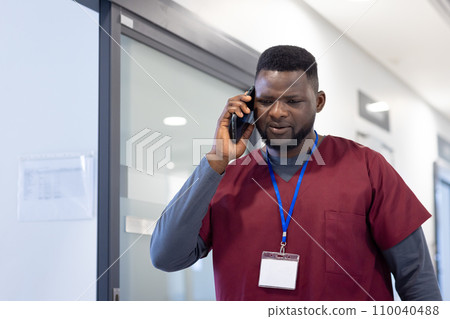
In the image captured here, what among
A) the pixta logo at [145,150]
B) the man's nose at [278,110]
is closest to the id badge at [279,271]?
the man's nose at [278,110]

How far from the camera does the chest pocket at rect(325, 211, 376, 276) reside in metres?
1.00

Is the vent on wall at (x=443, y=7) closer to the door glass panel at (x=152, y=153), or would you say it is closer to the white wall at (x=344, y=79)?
the white wall at (x=344, y=79)

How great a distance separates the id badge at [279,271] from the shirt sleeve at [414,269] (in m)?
0.16

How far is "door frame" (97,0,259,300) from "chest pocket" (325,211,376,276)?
0.74 m

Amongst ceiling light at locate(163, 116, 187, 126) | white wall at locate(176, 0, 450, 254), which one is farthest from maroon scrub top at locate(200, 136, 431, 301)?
white wall at locate(176, 0, 450, 254)

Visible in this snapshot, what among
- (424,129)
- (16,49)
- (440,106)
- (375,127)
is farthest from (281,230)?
(440,106)

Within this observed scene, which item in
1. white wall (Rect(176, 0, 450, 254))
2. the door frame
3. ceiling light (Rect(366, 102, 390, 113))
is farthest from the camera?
ceiling light (Rect(366, 102, 390, 113))

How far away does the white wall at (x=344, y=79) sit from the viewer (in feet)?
7.34

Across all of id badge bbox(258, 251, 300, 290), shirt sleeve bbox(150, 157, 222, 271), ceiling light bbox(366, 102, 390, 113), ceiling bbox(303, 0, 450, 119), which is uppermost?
ceiling bbox(303, 0, 450, 119)

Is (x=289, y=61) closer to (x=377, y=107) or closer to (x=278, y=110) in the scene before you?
(x=278, y=110)

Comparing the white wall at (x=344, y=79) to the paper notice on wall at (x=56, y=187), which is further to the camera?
the white wall at (x=344, y=79)

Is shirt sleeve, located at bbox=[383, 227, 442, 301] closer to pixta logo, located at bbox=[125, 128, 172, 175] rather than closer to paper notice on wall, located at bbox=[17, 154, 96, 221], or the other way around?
pixta logo, located at bbox=[125, 128, 172, 175]

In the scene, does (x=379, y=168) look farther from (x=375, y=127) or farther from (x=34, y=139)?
(x=375, y=127)

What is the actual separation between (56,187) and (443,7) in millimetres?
2024
